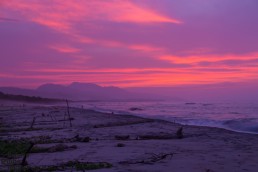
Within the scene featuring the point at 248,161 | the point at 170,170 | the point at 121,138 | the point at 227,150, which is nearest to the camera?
the point at 170,170

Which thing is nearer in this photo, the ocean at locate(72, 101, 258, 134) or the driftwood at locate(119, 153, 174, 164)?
the driftwood at locate(119, 153, 174, 164)

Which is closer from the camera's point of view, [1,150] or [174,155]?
[174,155]

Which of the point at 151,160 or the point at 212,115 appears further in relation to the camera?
the point at 212,115

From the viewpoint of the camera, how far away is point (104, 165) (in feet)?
31.5

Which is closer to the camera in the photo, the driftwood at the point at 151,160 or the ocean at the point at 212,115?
the driftwood at the point at 151,160

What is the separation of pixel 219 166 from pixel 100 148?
4.63 metres

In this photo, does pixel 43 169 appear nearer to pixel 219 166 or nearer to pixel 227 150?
pixel 219 166

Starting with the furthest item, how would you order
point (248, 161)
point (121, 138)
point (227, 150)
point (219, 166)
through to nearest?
1. point (121, 138)
2. point (227, 150)
3. point (248, 161)
4. point (219, 166)

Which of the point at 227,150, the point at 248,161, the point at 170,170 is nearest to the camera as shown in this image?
the point at 170,170

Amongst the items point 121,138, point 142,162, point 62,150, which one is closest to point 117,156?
point 142,162

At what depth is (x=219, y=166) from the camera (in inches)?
395

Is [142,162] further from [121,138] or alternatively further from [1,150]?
[121,138]

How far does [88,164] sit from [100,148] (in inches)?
132

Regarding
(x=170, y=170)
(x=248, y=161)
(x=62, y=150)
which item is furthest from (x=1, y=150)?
(x=248, y=161)
